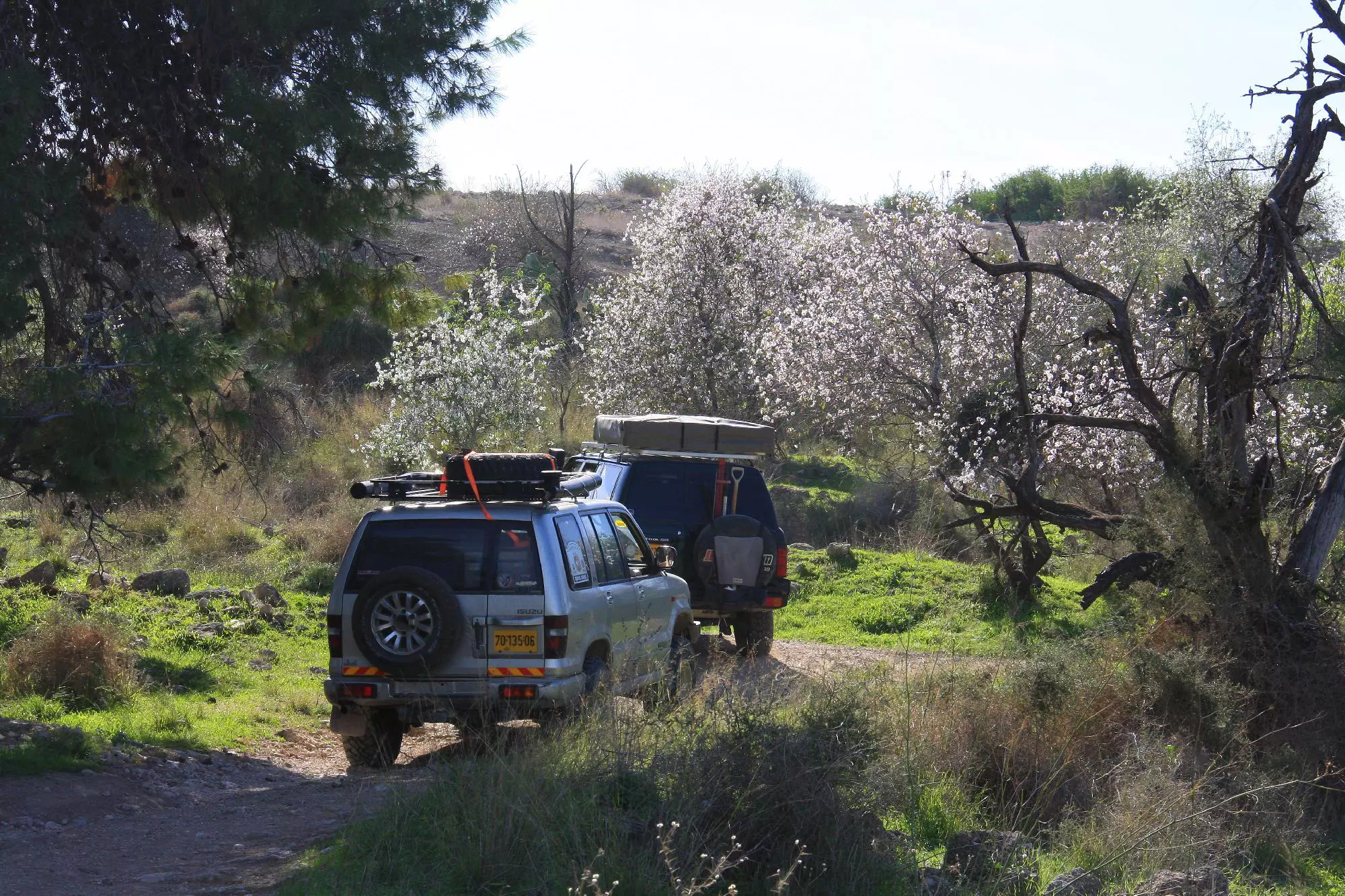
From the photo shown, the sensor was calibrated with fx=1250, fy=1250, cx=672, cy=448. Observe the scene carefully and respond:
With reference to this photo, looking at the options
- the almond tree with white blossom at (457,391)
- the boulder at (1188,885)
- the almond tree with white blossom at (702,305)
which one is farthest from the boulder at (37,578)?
the almond tree with white blossom at (702,305)

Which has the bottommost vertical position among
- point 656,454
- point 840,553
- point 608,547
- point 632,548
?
point 840,553

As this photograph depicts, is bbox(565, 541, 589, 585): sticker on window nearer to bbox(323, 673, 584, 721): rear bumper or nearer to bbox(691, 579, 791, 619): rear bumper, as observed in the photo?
bbox(323, 673, 584, 721): rear bumper

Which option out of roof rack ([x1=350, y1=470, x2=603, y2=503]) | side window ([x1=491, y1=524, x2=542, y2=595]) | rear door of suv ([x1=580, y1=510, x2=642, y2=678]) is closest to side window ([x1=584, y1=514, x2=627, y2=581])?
rear door of suv ([x1=580, y1=510, x2=642, y2=678])

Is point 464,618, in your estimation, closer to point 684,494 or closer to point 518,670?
point 518,670

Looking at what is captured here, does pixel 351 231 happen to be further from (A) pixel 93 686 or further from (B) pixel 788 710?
(B) pixel 788 710

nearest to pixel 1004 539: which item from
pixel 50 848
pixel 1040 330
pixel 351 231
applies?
pixel 1040 330

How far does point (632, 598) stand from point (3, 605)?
7.59 metres

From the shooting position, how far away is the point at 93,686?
10492mm

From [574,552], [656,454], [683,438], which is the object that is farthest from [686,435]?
[574,552]

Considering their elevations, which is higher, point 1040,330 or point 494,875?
point 1040,330

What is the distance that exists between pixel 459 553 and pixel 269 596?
24.8 ft

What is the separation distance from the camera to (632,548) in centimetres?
997

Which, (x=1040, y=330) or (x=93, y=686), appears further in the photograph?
(x=1040, y=330)

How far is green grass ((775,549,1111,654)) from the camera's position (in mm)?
15398
